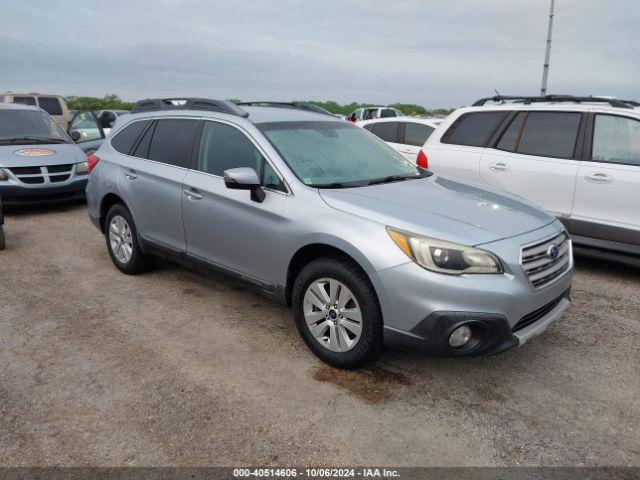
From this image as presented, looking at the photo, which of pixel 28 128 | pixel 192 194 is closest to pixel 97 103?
pixel 28 128

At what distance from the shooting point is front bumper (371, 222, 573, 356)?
9.86 ft

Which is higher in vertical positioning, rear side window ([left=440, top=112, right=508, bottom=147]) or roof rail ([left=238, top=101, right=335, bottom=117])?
roof rail ([left=238, top=101, right=335, bottom=117])

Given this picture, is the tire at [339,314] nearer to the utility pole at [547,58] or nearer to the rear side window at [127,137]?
the rear side window at [127,137]

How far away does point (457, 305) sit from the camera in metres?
3.00

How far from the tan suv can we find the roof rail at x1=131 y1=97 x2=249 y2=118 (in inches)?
477

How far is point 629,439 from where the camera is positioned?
9.42ft

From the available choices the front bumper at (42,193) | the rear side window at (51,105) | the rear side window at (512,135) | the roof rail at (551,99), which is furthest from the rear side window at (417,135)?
the rear side window at (51,105)

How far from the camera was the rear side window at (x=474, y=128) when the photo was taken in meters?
6.33

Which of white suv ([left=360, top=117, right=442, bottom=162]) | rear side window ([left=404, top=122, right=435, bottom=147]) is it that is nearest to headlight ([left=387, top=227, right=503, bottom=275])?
white suv ([left=360, top=117, right=442, bottom=162])

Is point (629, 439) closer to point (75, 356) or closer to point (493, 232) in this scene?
point (493, 232)

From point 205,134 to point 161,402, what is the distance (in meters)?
2.24

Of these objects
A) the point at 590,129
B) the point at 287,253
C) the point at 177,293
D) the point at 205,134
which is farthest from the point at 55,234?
the point at 590,129

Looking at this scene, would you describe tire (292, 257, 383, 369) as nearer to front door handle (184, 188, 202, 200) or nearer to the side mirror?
the side mirror

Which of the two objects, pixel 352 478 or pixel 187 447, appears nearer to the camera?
pixel 352 478
